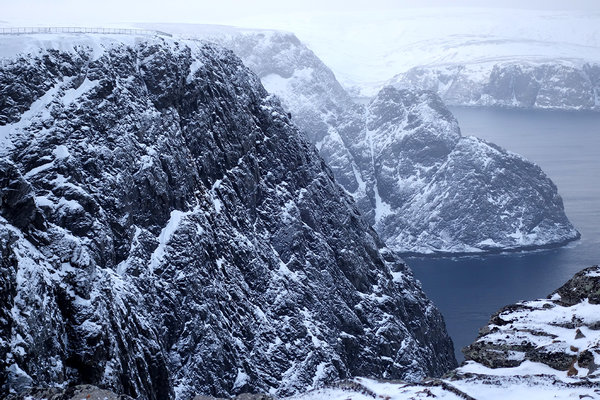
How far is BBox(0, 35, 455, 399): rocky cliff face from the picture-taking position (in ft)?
230

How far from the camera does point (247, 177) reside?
385 ft

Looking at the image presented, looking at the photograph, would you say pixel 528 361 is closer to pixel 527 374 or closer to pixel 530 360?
pixel 530 360

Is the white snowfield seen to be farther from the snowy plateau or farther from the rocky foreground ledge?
the snowy plateau

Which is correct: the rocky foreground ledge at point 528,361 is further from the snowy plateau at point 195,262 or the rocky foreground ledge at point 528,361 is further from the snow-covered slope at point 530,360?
the snowy plateau at point 195,262

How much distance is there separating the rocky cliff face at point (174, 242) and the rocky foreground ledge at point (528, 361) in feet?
53.0

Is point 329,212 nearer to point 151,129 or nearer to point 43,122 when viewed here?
point 151,129

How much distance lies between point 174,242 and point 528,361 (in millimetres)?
42772

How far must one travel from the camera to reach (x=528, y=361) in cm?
6844

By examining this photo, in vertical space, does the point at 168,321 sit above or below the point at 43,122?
below

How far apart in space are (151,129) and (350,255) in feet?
132

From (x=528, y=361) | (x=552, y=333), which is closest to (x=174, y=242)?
(x=552, y=333)

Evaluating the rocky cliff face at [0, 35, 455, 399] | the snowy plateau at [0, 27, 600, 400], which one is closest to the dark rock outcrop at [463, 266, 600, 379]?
the snowy plateau at [0, 27, 600, 400]

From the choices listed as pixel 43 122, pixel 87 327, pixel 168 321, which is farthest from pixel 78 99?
pixel 87 327

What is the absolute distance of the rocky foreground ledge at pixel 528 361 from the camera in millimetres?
60094
